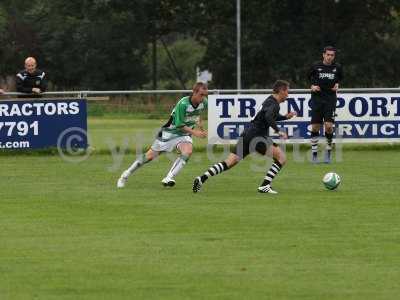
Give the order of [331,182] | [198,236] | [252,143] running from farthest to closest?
[331,182] → [252,143] → [198,236]

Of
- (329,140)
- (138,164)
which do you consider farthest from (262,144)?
(329,140)

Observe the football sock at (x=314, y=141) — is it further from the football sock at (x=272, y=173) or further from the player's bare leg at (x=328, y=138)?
the football sock at (x=272, y=173)

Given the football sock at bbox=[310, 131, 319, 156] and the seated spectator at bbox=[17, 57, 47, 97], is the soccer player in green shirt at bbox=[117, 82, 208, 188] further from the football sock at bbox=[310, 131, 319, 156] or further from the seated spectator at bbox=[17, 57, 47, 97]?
the seated spectator at bbox=[17, 57, 47, 97]

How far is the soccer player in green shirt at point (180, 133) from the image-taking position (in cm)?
1984

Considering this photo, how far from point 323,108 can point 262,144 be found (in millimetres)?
6451

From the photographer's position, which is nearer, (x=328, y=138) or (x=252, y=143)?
(x=252, y=143)

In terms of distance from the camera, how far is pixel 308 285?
11430mm

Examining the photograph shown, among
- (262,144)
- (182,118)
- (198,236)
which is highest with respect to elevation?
(182,118)

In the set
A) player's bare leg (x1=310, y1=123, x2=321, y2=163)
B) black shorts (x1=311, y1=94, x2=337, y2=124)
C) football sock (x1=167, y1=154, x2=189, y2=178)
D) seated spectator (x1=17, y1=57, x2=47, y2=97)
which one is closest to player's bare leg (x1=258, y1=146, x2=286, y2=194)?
football sock (x1=167, y1=154, x2=189, y2=178)

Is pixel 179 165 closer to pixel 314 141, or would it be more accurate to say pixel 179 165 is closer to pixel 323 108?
pixel 314 141

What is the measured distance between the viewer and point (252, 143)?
19.1 m

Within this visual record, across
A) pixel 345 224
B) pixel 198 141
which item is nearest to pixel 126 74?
pixel 198 141

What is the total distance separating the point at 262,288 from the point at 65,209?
6.23 meters

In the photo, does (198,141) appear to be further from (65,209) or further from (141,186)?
(65,209)
